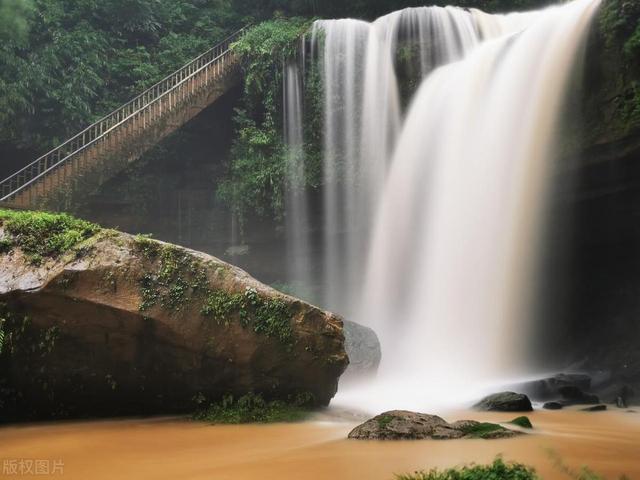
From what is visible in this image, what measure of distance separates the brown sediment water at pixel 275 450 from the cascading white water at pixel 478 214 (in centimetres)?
476

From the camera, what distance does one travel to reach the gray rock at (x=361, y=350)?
1072cm

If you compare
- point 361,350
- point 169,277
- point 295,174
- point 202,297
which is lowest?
point 361,350

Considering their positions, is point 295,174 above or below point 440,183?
above

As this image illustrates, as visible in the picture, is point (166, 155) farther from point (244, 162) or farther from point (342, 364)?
point (342, 364)

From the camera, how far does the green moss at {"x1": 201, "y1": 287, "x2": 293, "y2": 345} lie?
690 cm

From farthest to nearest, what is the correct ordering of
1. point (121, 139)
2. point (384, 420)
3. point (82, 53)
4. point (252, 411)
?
point (82, 53) → point (121, 139) → point (252, 411) → point (384, 420)

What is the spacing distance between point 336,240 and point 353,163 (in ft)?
8.21

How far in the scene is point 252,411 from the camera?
6734 millimetres

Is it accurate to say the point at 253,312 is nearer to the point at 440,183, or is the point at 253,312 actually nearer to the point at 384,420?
the point at 384,420

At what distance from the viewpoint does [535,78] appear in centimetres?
1250

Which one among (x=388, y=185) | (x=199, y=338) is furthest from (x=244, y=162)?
(x=199, y=338)

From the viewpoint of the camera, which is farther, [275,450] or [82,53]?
[82,53]

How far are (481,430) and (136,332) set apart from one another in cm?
405

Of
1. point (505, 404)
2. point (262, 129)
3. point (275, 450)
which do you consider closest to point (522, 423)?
point (505, 404)
